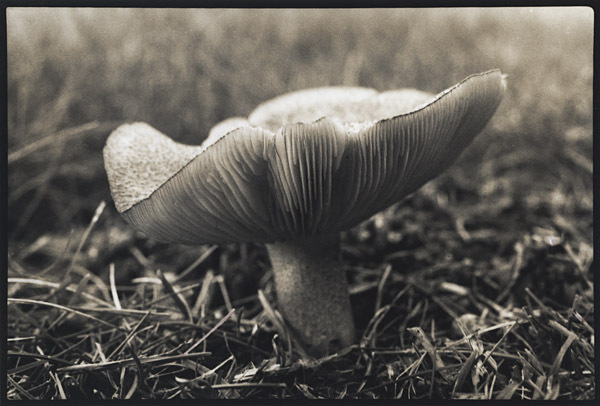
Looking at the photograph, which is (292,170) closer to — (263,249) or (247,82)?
(263,249)

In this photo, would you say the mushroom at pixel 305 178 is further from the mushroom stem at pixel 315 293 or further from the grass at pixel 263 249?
the grass at pixel 263 249

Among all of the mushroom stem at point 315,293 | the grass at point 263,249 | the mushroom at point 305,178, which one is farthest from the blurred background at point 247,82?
the mushroom stem at point 315,293

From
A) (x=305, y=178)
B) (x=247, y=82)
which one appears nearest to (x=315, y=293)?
(x=305, y=178)

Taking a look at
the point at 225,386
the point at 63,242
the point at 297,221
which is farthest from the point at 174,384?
the point at 63,242

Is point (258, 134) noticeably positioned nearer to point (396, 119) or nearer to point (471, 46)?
point (396, 119)

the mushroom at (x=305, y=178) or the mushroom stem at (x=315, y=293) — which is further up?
the mushroom at (x=305, y=178)

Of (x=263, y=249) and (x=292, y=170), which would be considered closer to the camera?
(x=292, y=170)
